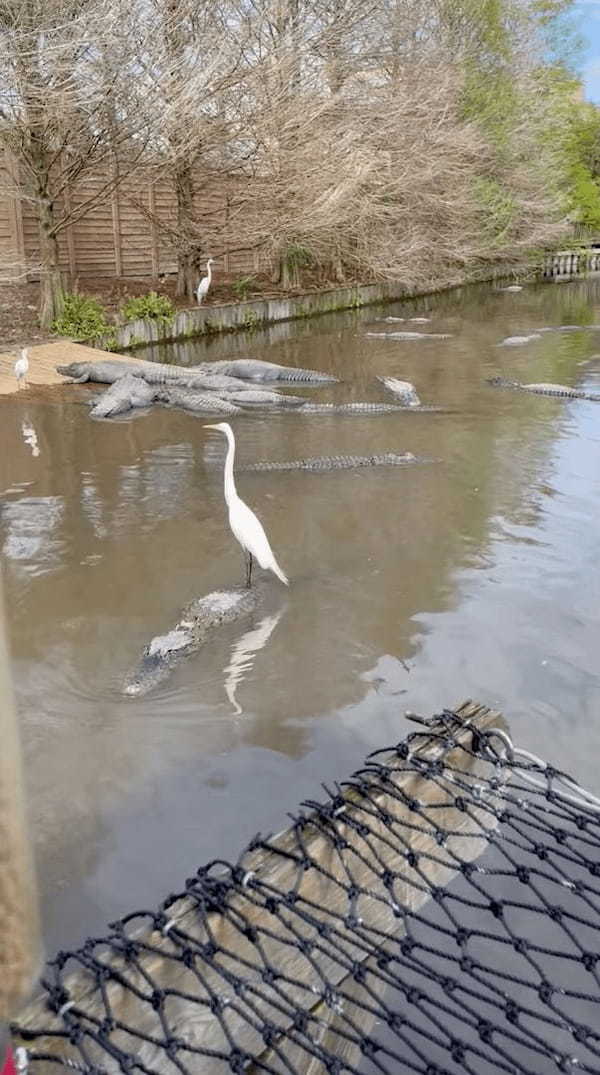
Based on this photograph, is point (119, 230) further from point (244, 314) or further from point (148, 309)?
point (148, 309)

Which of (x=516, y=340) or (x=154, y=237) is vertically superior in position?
(x=154, y=237)

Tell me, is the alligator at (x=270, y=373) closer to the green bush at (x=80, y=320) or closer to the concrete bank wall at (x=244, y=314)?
the green bush at (x=80, y=320)

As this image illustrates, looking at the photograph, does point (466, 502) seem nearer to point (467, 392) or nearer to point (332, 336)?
point (467, 392)

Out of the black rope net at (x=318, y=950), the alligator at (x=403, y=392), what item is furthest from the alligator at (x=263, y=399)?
the black rope net at (x=318, y=950)

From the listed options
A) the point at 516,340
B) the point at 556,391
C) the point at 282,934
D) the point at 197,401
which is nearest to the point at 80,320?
the point at 197,401

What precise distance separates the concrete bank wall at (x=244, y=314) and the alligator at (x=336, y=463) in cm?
627

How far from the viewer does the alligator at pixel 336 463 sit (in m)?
7.44

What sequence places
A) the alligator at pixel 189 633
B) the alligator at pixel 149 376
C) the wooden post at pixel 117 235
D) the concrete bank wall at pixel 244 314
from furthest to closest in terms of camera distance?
the wooden post at pixel 117 235 < the concrete bank wall at pixel 244 314 < the alligator at pixel 149 376 < the alligator at pixel 189 633

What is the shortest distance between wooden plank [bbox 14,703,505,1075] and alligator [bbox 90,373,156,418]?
26.2 ft

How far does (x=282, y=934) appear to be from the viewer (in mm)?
1520

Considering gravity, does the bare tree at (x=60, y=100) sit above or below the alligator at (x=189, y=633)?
above

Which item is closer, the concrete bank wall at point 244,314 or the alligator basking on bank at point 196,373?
the alligator basking on bank at point 196,373

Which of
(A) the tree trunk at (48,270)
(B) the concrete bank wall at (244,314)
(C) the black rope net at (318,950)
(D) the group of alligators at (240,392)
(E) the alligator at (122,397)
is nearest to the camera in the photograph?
(C) the black rope net at (318,950)

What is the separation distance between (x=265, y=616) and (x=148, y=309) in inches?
412
